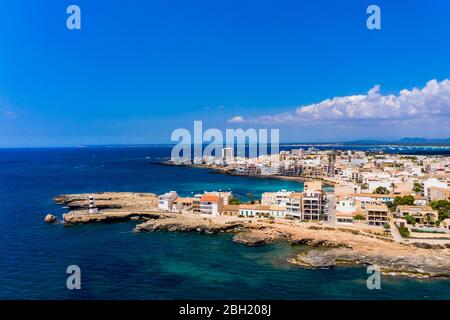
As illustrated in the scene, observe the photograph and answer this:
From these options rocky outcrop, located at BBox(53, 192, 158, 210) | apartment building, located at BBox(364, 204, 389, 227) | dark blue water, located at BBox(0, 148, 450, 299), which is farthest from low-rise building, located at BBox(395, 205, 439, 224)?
rocky outcrop, located at BBox(53, 192, 158, 210)

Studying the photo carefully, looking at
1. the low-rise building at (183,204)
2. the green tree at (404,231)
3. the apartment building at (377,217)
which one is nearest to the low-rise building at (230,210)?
the low-rise building at (183,204)

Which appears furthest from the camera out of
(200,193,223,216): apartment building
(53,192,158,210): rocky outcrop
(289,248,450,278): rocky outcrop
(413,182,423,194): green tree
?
(413,182,423,194): green tree

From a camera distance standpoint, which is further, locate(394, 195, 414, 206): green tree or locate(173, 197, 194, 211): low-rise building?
locate(173, 197, 194, 211): low-rise building

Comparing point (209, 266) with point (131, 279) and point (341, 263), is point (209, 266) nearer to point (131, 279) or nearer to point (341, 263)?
point (131, 279)

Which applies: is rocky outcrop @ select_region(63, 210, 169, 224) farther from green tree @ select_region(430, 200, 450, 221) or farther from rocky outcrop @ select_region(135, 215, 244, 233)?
green tree @ select_region(430, 200, 450, 221)

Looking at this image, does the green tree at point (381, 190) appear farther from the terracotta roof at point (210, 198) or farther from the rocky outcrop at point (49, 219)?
the rocky outcrop at point (49, 219)

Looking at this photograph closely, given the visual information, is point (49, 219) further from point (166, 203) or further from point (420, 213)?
point (420, 213)

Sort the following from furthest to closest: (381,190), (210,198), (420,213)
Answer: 1. (381,190)
2. (210,198)
3. (420,213)

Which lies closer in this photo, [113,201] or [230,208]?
[230,208]

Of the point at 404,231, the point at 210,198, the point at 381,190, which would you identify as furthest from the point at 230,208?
the point at 381,190

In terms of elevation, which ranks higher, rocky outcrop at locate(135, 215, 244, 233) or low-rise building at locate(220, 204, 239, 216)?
low-rise building at locate(220, 204, 239, 216)
